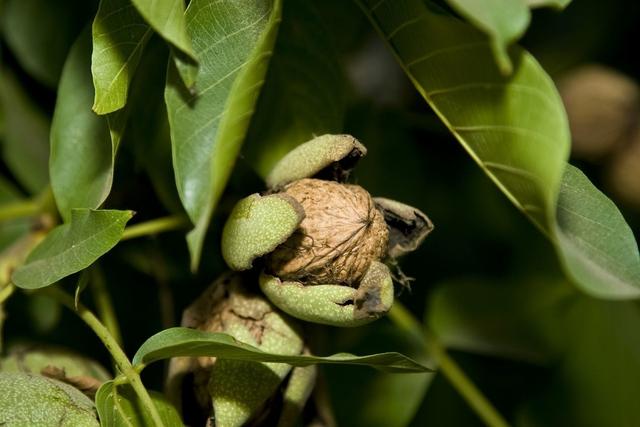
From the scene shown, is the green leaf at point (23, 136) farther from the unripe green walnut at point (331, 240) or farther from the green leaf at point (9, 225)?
the unripe green walnut at point (331, 240)

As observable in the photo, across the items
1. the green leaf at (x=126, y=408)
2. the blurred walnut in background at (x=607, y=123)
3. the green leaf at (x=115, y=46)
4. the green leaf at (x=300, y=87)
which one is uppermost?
the green leaf at (x=115, y=46)

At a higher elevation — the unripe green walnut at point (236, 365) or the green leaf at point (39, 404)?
the green leaf at point (39, 404)

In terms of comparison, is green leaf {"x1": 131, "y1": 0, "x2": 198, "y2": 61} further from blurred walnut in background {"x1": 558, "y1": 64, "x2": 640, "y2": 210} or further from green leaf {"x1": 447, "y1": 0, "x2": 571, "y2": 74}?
blurred walnut in background {"x1": 558, "y1": 64, "x2": 640, "y2": 210}

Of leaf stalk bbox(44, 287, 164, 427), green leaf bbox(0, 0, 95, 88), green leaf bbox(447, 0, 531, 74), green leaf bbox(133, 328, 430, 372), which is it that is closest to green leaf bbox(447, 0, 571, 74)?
green leaf bbox(447, 0, 531, 74)

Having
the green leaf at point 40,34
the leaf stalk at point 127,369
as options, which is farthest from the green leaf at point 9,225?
the leaf stalk at point 127,369

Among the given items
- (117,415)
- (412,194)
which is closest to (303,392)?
(117,415)

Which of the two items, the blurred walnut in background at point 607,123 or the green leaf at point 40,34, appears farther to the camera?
the blurred walnut in background at point 607,123
